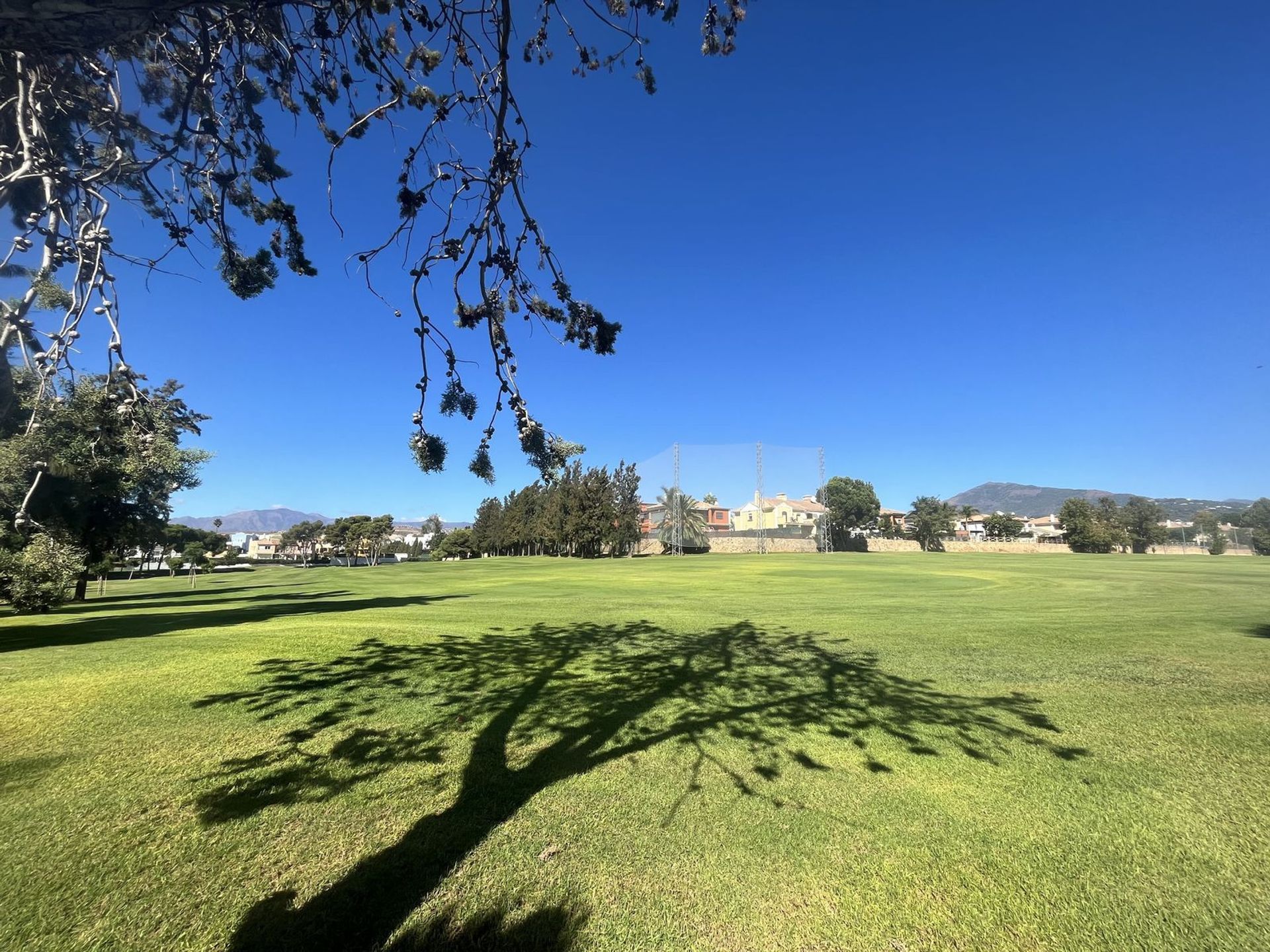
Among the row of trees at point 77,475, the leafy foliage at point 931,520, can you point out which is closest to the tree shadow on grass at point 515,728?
the row of trees at point 77,475

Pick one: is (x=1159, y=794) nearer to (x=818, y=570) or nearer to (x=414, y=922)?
(x=414, y=922)

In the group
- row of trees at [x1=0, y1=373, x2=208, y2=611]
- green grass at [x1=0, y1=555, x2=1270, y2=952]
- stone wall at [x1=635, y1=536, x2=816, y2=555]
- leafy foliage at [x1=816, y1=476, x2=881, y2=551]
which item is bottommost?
green grass at [x1=0, y1=555, x2=1270, y2=952]

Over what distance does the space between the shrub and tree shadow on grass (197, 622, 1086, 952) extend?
10.4 metres

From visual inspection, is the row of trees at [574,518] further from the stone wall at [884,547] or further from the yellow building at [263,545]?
the yellow building at [263,545]

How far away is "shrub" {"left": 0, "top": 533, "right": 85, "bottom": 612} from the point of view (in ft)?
41.7

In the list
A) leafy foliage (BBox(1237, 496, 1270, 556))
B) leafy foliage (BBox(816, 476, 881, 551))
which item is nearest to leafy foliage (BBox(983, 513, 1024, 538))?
leafy foliage (BBox(816, 476, 881, 551))

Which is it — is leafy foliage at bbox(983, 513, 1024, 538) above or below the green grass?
above

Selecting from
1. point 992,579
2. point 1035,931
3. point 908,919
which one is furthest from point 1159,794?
point 992,579

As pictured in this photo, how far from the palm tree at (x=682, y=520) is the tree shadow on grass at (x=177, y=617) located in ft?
178

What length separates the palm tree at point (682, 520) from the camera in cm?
7325

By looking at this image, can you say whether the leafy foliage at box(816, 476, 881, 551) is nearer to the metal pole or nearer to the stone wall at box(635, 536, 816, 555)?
the stone wall at box(635, 536, 816, 555)

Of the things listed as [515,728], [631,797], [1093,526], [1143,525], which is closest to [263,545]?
[515,728]

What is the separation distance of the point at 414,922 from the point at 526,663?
5.63 meters

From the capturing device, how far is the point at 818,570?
3359cm
